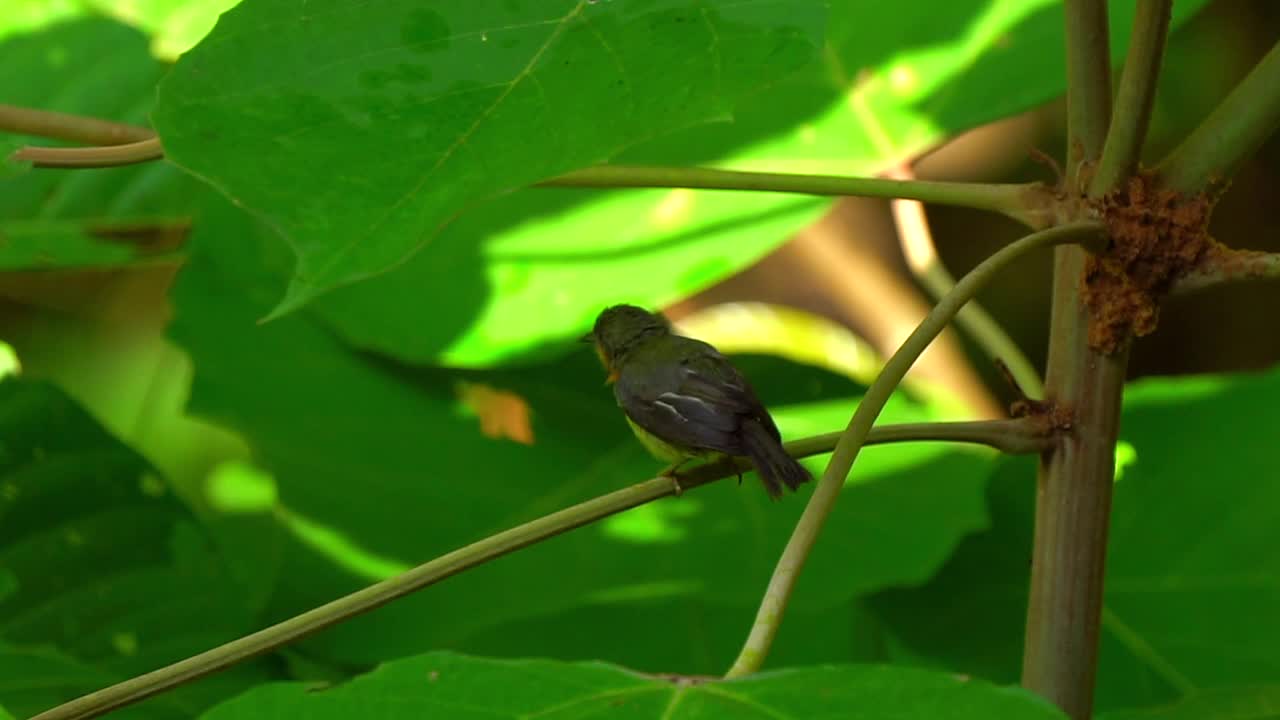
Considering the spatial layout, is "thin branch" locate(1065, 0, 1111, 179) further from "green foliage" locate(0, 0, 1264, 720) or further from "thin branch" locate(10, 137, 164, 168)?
"thin branch" locate(10, 137, 164, 168)

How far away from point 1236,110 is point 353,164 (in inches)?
19.7

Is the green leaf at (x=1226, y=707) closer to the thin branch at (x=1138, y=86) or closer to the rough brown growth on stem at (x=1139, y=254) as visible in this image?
the rough brown growth on stem at (x=1139, y=254)

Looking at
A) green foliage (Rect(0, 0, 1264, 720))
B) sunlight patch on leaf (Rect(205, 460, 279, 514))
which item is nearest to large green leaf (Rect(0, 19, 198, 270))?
green foliage (Rect(0, 0, 1264, 720))

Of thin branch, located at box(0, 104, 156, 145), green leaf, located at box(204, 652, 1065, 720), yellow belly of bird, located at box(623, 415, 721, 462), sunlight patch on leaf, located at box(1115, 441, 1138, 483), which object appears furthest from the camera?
sunlight patch on leaf, located at box(1115, 441, 1138, 483)

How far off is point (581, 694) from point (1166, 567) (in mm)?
864

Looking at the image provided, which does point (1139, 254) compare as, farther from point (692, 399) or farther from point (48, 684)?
point (48, 684)

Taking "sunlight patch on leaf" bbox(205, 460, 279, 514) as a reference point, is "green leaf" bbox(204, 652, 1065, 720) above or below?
below

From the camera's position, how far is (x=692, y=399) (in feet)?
3.72

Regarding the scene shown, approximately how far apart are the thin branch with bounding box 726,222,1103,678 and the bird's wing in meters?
0.30

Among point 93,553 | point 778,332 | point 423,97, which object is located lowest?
point 93,553

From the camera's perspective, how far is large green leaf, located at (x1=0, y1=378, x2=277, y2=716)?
1.24 meters

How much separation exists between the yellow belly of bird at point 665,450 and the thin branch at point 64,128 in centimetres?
48

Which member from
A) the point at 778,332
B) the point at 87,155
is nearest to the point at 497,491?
the point at 87,155

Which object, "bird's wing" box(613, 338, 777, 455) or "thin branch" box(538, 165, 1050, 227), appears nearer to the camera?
"thin branch" box(538, 165, 1050, 227)
